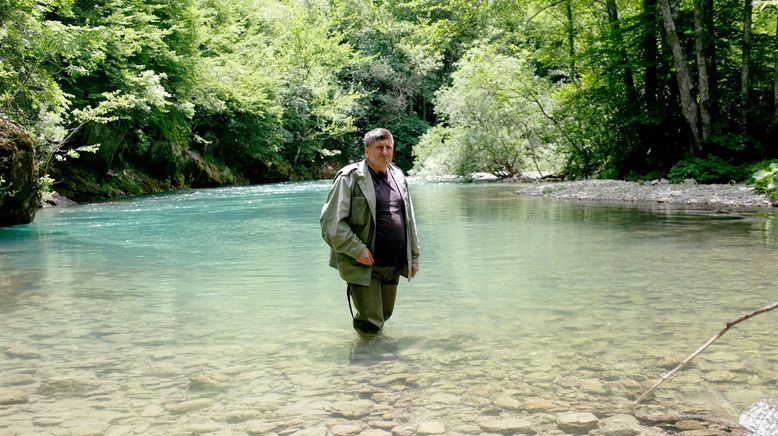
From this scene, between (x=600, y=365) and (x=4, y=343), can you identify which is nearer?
(x=600, y=365)

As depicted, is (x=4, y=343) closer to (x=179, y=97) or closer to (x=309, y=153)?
(x=179, y=97)

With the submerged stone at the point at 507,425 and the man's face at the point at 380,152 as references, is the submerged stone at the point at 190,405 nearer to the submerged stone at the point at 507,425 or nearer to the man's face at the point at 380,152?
the submerged stone at the point at 507,425

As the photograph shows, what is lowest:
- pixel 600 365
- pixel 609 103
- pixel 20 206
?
pixel 600 365

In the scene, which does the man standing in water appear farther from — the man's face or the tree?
the tree

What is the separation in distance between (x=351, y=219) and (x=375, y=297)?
27.2 inches

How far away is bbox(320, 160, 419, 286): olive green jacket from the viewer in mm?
4910

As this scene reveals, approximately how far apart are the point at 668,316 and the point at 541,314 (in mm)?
1094

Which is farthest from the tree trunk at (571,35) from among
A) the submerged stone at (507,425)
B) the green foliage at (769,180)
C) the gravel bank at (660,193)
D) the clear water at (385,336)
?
the green foliage at (769,180)

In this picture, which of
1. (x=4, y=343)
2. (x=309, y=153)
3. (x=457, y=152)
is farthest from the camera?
(x=309, y=153)

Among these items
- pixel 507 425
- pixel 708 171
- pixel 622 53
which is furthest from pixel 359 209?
pixel 622 53

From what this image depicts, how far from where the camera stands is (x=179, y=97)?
1154 inches

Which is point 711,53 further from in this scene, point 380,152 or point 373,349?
point 373,349

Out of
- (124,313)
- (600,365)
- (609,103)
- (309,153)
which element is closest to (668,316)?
(600,365)

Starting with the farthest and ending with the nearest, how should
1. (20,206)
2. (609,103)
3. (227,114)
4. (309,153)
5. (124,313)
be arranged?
(309,153)
(227,114)
(609,103)
(20,206)
(124,313)
